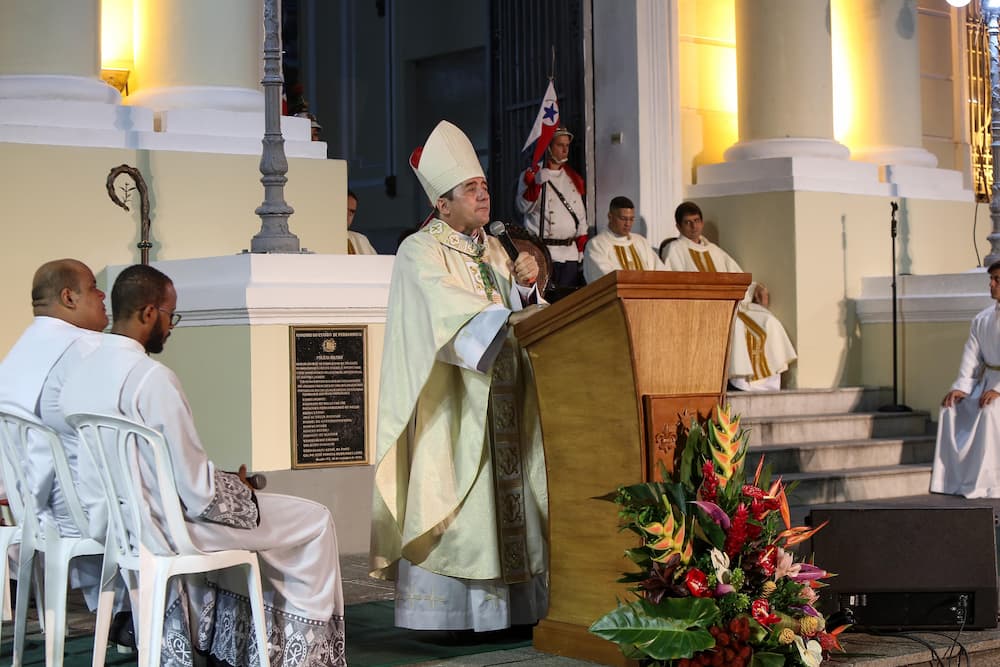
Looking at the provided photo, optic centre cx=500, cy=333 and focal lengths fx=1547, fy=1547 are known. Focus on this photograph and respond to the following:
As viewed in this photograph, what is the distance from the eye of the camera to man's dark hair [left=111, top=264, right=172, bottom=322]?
198 inches

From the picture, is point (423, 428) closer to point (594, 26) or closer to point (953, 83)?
point (594, 26)

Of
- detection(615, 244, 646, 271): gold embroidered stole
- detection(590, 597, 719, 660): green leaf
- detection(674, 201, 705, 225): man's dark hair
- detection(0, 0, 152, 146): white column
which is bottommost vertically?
detection(590, 597, 719, 660): green leaf

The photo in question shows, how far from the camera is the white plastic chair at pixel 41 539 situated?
16.6 ft

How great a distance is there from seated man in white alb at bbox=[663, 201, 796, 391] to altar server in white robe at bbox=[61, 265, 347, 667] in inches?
256

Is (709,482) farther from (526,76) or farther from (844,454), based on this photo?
(526,76)

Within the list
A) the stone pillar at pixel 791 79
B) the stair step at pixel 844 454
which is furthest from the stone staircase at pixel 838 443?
the stone pillar at pixel 791 79

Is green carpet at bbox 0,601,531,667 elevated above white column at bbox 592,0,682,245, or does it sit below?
below

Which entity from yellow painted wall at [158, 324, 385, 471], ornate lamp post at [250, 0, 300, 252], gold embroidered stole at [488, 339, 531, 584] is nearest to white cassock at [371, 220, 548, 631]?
gold embroidered stole at [488, 339, 531, 584]

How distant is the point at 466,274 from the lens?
5.95 m

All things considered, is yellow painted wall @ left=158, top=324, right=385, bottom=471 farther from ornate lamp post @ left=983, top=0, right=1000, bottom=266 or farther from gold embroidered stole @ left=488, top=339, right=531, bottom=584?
ornate lamp post @ left=983, top=0, right=1000, bottom=266

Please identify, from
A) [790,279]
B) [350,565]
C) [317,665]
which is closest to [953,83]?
[790,279]

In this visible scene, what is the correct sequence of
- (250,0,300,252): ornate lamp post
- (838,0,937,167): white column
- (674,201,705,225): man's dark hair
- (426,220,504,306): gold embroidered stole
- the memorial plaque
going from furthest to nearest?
(838,0,937,167): white column
(674,201,705,225): man's dark hair
(250,0,300,252): ornate lamp post
the memorial plaque
(426,220,504,306): gold embroidered stole

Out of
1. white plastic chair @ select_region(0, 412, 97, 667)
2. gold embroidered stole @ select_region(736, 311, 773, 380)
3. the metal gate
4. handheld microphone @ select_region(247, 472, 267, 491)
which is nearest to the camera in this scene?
white plastic chair @ select_region(0, 412, 97, 667)

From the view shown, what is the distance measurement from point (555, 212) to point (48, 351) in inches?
269
